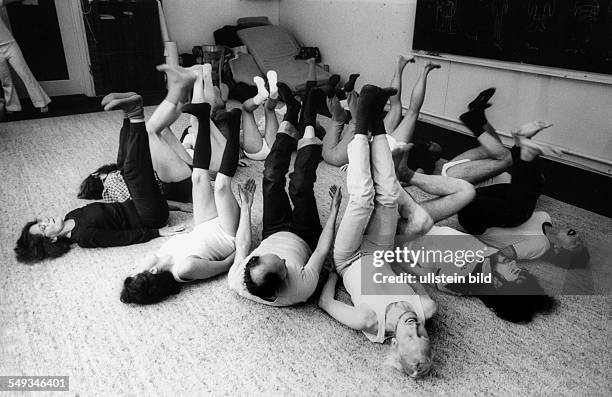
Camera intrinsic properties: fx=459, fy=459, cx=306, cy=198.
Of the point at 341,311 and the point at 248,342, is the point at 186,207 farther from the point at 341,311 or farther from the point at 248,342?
the point at 341,311

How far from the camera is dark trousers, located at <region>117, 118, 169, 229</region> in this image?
219cm

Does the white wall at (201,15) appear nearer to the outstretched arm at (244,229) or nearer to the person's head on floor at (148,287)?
the outstretched arm at (244,229)

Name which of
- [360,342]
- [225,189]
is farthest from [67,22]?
[360,342]

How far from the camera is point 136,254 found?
229 cm

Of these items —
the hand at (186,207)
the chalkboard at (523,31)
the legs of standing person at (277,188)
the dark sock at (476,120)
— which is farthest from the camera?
the chalkboard at (523,31)

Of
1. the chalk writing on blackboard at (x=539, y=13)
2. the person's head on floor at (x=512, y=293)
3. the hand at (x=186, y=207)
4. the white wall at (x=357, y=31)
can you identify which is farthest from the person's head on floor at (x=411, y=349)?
the white wall at (x=357, y=31)

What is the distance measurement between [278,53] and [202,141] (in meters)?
3.80

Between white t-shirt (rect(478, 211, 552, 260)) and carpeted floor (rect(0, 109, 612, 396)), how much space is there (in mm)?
92

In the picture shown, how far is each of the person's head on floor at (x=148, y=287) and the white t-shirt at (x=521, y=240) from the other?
1.48 meters

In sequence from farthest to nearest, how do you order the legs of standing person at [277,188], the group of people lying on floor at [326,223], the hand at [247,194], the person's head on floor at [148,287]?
the legs of standing person at [277,188]
the hand at [247,194]
the person's head on floor at [148,287]
the group of people lying on floor at [326,223]

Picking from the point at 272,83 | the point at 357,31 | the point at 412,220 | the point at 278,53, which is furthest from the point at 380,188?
the point at 278,53

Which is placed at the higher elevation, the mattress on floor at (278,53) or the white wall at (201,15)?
the white wall at (201,15)

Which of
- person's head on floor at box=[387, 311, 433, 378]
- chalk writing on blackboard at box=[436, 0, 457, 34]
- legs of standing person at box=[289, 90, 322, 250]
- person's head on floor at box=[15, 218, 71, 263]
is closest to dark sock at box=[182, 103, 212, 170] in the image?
legs of standing person at box=[289, 90, 322, 250]

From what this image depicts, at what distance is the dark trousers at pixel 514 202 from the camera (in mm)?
2168
